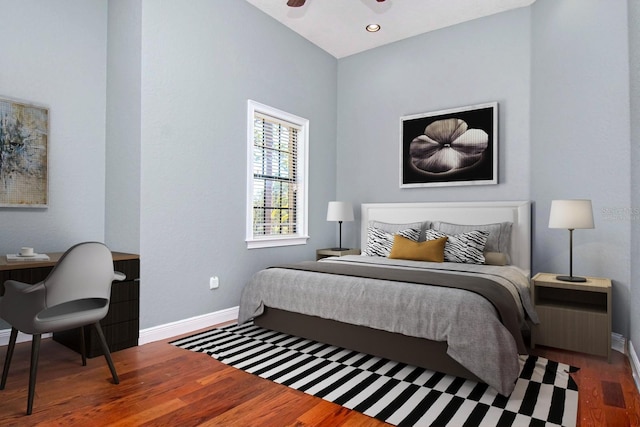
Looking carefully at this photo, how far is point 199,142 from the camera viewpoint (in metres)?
3.46

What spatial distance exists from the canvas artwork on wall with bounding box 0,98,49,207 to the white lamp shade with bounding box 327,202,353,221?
2.90 m

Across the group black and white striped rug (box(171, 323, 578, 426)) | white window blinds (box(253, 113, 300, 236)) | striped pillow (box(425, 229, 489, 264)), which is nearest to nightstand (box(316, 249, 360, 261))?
white window blinds (box(253, 113, 300, 236))

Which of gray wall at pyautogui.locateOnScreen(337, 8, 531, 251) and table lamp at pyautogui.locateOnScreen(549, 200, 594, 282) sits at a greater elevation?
gray wall at pyautogui.locateOnScreen(337, 8, 531, 251)

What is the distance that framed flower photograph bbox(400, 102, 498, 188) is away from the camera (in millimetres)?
4191

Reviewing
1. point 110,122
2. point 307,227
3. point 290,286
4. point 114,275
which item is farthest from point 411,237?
point 110,122

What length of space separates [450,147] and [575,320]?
2243 millimetres

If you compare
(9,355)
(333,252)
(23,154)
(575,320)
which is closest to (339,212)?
(333,252)

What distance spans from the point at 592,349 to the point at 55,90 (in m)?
4.64

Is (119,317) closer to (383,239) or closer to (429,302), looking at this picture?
(429,302)

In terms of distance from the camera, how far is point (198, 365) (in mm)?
2598

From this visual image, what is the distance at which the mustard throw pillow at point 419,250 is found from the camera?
3.72m

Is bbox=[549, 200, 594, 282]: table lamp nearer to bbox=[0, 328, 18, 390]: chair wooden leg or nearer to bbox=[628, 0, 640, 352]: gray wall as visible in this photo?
bbox=[628, 0, 640, 352]: gray wall

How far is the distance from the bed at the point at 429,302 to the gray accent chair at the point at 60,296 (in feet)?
4.32

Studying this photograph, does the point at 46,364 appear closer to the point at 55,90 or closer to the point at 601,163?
the point at 55,90
